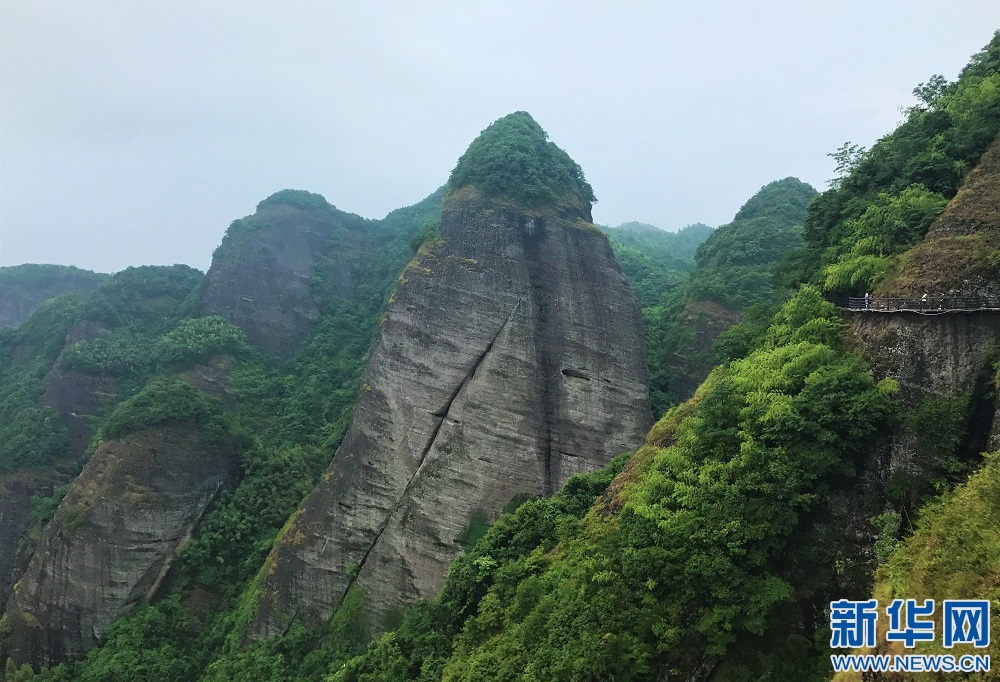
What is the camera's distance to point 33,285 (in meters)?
49.8

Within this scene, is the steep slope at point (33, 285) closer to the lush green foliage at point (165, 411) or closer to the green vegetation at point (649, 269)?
the lush green foliage at point (165, 411)

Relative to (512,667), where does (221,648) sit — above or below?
below

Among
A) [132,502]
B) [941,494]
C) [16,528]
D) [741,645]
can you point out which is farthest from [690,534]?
[16,528]

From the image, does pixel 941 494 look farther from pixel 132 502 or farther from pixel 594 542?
pixel 132 502

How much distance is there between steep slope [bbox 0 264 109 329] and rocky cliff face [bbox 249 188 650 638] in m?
41.9

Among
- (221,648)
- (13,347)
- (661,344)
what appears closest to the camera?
(221,648)

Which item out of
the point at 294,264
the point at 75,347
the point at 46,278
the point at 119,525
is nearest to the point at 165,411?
the point at 119,525

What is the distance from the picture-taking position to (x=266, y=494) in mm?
23703

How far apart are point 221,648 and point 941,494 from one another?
895 inches

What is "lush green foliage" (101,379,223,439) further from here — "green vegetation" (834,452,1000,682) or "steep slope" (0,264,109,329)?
"steep slope" (0,264,109,329)

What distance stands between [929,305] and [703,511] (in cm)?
647

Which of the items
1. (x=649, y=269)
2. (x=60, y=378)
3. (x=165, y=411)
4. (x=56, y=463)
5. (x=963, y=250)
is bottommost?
(x=56, y=463)

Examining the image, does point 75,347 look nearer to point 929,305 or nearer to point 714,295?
point 714,295

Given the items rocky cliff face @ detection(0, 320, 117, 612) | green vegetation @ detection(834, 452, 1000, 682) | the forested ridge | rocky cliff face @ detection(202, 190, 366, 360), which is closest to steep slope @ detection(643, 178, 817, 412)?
the forested ridge
